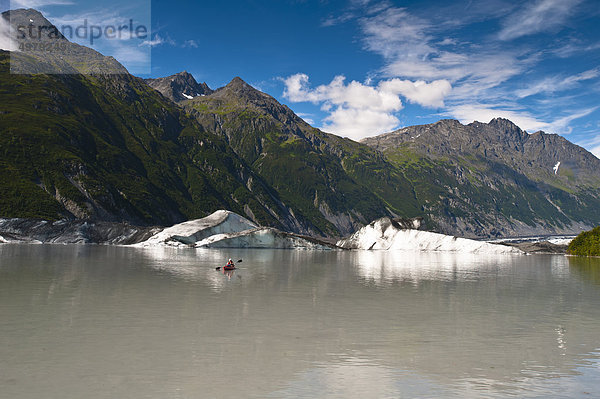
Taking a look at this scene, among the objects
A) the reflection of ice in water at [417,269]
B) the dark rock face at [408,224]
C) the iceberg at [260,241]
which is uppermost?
the dark rock face at [408,224]

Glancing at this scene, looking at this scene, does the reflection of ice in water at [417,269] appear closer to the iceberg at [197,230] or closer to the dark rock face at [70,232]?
the iceberg at [197,230]

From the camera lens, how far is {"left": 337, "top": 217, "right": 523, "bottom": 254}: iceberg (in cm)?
17162

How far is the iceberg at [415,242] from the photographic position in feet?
563

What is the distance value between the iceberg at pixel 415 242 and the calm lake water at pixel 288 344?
12967 centimetres

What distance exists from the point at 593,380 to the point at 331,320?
1554cm

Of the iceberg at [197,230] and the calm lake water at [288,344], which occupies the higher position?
the iceberg at [197,230]

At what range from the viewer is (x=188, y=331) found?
2533 centimetres

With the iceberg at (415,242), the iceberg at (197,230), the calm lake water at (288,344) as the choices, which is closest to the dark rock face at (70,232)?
the iceberg at (197,230)

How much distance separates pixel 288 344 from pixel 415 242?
15828cm

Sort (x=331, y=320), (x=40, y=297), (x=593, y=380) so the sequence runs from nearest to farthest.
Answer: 1. (x=593, y=380)
2. (x=331, y=320)
3. (x=40, y=297)

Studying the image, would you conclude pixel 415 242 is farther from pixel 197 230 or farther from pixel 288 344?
pixel 288 344

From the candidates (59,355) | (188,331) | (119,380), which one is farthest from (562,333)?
(59,355)

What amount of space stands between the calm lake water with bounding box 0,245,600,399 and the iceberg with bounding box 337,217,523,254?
425 ft

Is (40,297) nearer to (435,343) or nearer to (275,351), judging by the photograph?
(275,351)
